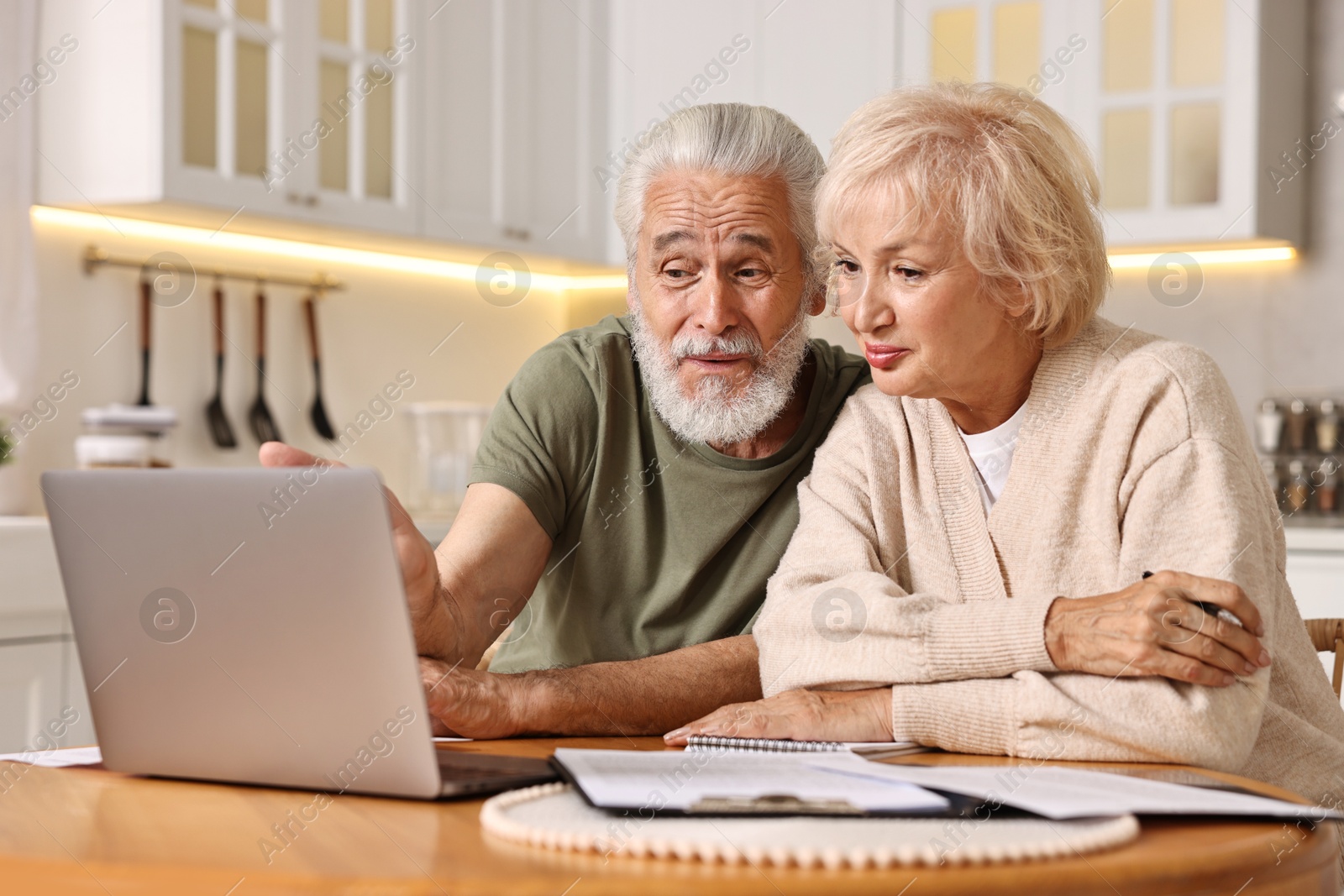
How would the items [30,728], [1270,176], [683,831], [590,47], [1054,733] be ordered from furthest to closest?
[590,47] → [1270,176] → [30,728] → [1054,733] → [683,831]

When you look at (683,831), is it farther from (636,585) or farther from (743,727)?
(636,585)

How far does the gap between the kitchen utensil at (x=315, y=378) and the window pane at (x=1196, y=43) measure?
7.41 ft

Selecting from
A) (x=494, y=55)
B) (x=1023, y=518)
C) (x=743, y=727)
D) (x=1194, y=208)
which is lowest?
(x=743, y=727)

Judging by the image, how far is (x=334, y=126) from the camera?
10.7ft

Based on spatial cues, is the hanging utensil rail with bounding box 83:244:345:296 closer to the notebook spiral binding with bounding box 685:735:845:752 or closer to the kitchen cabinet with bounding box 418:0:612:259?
the kitchen cabinet with bounding box 418:0:612:259

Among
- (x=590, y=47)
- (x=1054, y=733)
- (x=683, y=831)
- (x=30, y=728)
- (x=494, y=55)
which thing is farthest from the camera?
(x=590, y=47)

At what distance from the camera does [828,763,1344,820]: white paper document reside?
0.78 meters

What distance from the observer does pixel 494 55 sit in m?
3.74

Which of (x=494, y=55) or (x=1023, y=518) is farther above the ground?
(x=494, y=55)

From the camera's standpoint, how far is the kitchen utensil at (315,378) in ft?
11.6

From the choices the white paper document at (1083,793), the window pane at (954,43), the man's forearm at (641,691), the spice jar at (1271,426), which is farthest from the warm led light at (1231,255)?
the white paper document at (1083,793)

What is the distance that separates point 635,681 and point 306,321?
2.50 metres

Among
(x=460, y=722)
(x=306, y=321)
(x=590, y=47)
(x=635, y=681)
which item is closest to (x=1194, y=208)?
(x=590, y=47)

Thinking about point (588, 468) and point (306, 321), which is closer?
point (588, 468)
